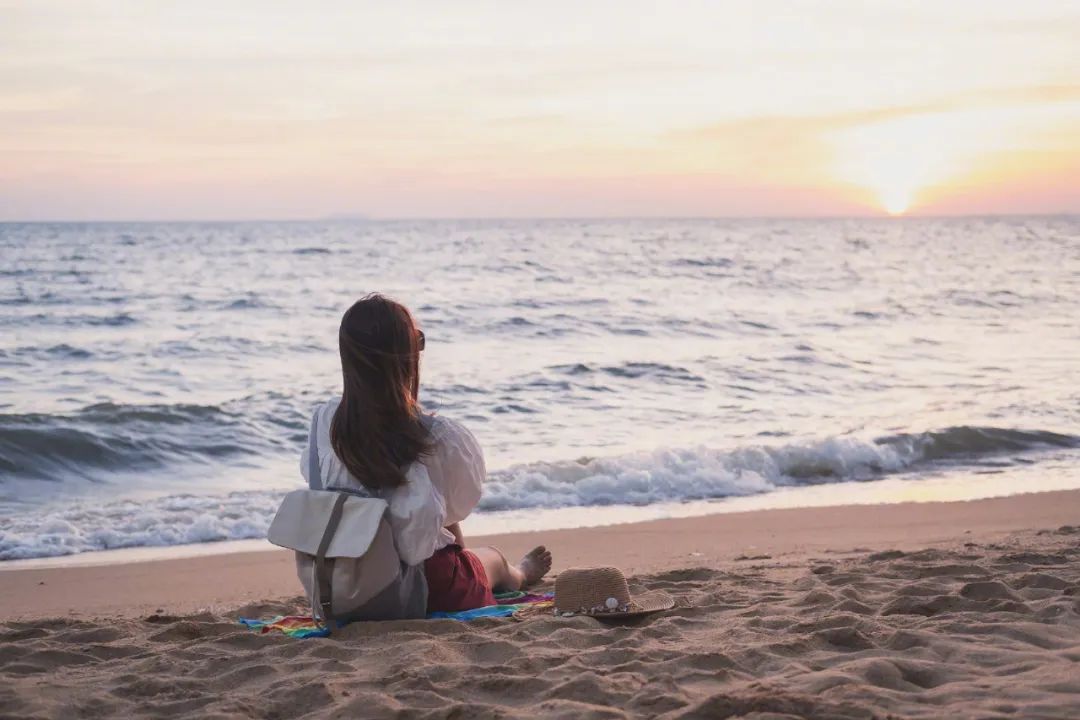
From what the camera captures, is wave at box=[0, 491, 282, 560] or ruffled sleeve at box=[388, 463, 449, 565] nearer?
ruffled sleeve at box=[388, 463, 449, 565]

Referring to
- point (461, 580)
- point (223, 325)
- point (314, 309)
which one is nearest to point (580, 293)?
point (314, 309)

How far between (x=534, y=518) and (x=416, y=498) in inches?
145

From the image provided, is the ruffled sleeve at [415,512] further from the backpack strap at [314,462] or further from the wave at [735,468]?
the wave at [735,468]

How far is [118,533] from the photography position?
A: 700cm

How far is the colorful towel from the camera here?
425 centimetres

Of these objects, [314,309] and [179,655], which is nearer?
[179,655]

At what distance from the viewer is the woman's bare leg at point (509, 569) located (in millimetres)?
4848

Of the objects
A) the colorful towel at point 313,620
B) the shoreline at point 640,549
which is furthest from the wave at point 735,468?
the colorful towel at point 313,620

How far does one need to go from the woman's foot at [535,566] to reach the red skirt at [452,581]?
614 mm

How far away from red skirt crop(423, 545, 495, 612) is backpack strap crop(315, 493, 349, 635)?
430mm

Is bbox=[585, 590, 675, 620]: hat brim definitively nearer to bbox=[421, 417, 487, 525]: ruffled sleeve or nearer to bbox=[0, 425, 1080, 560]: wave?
bbox=[421, 417, 487, 525]: ruffled sleeve

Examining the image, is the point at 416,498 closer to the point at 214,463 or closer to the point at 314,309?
the point at 214,463

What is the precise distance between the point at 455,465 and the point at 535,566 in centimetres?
120

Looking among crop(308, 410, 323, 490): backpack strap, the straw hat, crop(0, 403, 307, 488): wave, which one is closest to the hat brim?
the straw hat
